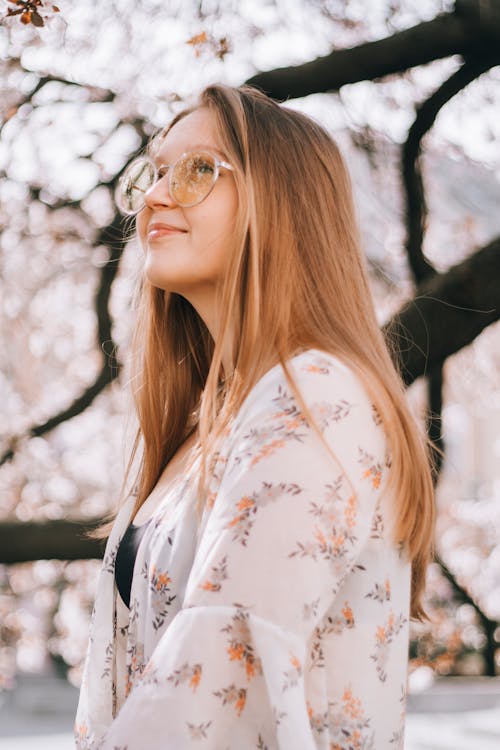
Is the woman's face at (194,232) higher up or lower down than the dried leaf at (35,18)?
lower down

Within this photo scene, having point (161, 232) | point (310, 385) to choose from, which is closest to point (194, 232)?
point (161, 232)

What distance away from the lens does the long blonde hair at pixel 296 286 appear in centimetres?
144

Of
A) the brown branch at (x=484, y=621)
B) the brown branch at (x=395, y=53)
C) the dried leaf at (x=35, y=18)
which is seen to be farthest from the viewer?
the brown branch at (x=484, y=621)

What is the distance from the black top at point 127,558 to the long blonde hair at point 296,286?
122mm

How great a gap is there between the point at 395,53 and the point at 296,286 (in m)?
1.84

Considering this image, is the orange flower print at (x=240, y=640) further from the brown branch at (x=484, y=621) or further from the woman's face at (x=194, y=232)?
the brown branch at (x=484, y=621)

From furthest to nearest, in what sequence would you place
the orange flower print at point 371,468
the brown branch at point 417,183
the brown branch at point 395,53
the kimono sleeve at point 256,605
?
the brown branch at point 417,183, the brown branch at point 395,53, the orange flower print at point 371,468, the kimono sleeve at point 256,605

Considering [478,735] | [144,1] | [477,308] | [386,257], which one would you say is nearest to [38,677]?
[478,735]

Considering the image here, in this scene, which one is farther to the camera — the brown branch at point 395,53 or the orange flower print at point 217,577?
the brown branch at point 395,53

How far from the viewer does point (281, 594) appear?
122 cm

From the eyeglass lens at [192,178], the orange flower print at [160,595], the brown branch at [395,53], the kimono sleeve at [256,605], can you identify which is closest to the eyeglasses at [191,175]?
the eyeglass lens at [192,178]

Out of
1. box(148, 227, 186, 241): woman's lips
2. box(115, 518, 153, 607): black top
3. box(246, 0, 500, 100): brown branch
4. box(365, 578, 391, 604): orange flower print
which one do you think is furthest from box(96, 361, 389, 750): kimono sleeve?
box(246, 0, 500, 100): brown branch

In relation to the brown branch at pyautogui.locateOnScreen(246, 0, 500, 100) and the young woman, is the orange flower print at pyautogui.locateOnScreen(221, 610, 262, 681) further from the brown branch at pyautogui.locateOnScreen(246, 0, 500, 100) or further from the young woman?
the brown branch at pyautogui.locateOnScreen(246, 0, 500, 100)

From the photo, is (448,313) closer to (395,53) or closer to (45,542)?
(395,53)
